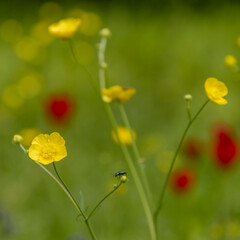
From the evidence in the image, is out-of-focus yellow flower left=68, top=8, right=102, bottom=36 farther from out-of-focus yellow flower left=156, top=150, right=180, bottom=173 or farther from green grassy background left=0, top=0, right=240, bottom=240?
out-of-focus yellow flower left=156, top=150, right=180, bottom=173

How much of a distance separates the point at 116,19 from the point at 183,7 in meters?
0.64

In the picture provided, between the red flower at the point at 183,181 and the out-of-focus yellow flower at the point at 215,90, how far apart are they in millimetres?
743

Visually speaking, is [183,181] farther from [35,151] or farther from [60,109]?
[35,151]

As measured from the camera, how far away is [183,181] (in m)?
A: 1.76

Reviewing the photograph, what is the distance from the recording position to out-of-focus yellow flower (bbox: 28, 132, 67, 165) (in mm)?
928

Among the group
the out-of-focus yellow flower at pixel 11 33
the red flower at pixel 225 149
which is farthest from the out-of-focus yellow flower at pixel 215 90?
the out-of-focus yellow flower at pixel 11 33

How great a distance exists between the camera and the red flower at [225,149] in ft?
5.70

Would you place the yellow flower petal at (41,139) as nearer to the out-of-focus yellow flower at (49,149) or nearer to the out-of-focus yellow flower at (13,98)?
the out-of-focus yellow flower at (49,149)

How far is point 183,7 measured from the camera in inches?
180

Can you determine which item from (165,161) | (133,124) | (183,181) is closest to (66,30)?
(183,181)

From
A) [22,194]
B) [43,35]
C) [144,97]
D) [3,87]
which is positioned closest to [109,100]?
[22,194]

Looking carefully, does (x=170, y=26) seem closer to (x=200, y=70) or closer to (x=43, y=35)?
(x=200, y=70)

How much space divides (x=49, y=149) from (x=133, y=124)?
5.91 ft

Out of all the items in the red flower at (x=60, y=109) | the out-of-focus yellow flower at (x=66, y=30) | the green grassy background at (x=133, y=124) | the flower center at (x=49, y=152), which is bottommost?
the green grassy background at (x=133, y=124)
